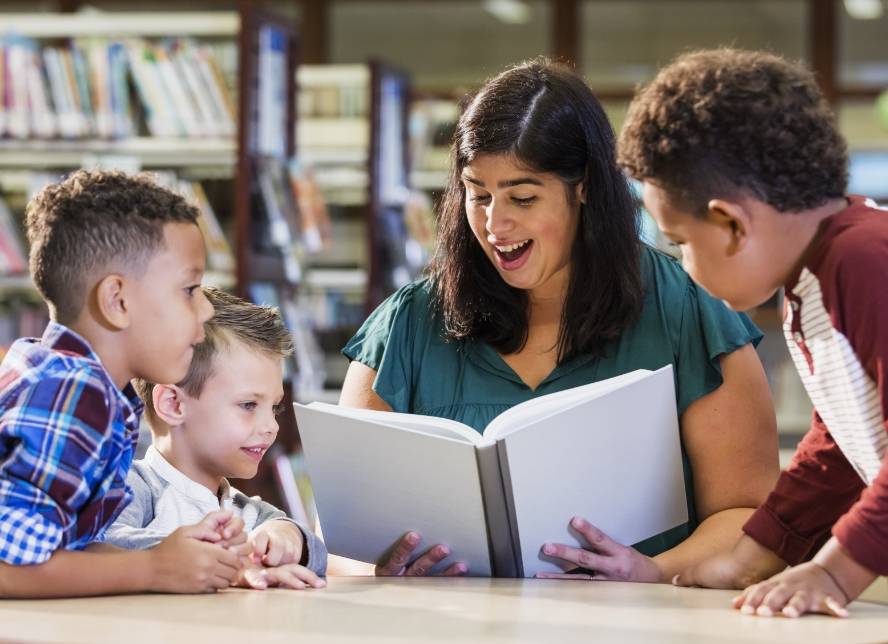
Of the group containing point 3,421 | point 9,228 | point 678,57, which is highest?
point 678,57

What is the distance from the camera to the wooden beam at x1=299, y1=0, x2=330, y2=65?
8008 millimetres

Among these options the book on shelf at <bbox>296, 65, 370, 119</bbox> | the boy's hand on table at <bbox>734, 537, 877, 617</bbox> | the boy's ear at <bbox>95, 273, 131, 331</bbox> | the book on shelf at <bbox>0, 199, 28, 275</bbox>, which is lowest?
the book on shelf at <bbox>0, 199, 28, 275</bbox>

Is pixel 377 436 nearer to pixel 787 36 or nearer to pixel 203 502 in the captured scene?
pixel 203 502

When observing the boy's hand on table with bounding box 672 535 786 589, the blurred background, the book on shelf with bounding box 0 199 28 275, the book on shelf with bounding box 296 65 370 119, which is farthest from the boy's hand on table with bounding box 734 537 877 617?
the book on shelf with bounding box 296 65 370 119

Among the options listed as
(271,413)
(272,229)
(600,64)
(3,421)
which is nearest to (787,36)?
(600,64)

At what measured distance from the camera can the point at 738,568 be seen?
1.47 m

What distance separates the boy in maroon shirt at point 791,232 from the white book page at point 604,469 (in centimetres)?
22

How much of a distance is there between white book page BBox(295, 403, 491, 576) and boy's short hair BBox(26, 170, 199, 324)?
269 millimetres

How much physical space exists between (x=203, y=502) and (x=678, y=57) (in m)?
0.82

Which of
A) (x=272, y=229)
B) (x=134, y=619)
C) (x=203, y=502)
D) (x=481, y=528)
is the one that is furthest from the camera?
(x=272, y=229)

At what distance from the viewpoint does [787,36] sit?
25.5 ft

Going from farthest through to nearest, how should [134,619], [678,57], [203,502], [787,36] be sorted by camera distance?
[787,36]
[203,502]
[678,57]
[134,619]

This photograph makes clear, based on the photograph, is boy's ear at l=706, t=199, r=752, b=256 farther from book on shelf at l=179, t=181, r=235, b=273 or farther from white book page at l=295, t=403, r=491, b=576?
book on shelf at l=179, t=181, r=235, b=273

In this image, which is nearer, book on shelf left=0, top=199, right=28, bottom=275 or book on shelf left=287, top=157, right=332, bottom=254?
book on shelf left=0, top=199, right=28, bottom=275
